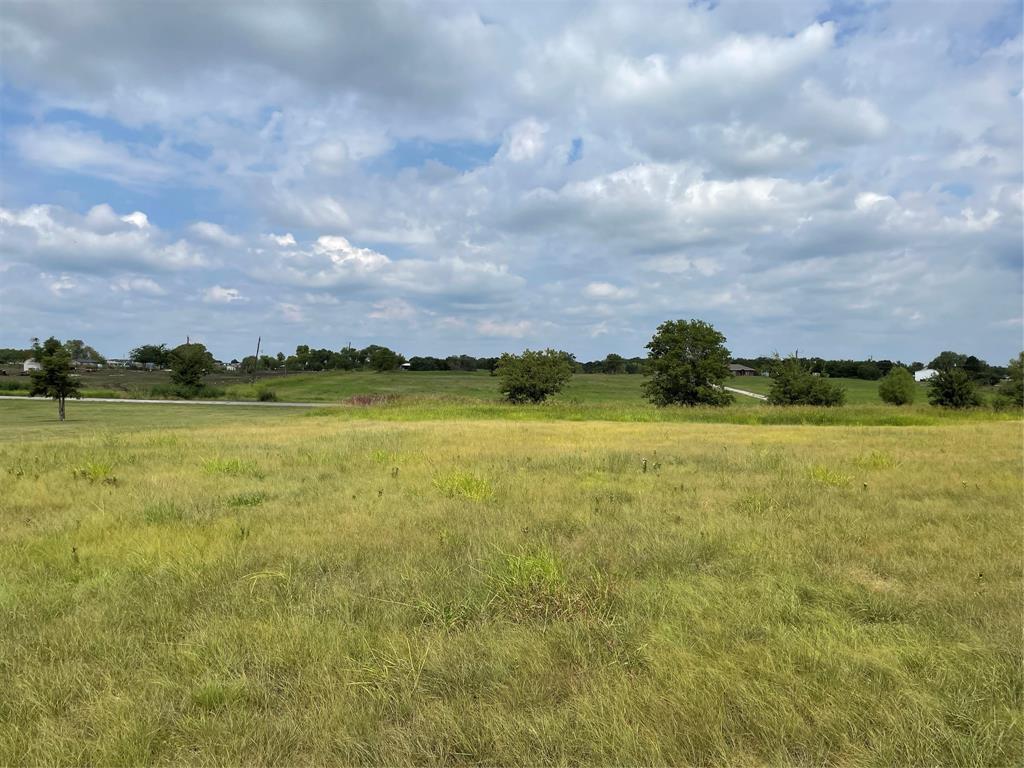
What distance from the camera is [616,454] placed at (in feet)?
49.5

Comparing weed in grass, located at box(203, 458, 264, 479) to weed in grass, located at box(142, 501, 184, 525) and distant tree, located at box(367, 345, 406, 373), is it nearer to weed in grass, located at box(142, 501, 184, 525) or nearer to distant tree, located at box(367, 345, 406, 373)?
weed in grass, located at box(142, 501, 184, 525)

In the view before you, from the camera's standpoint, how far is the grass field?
10.1 feet

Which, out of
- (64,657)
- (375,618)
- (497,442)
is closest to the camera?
(64,657)

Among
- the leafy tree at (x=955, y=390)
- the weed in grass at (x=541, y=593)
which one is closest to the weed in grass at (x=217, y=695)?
the weed in grass at (x=541, y=593)

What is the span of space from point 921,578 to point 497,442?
1382 cm

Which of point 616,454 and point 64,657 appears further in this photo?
point 616,454

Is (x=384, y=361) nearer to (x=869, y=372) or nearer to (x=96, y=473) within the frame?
(x=869, y=372)

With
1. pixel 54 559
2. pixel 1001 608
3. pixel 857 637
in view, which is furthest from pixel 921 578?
pixel 54 559

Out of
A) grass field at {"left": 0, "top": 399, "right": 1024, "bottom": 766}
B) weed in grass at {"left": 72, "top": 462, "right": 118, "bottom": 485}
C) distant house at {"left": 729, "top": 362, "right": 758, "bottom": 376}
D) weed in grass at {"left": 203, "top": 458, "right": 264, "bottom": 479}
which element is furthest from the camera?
distant house at {"left": 729, "top": 362, "right": 758, "bottom": 376}

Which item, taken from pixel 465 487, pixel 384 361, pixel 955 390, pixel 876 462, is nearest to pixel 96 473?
pixel 465 487

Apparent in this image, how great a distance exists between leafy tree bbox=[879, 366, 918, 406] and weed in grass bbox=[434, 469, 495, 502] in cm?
6622

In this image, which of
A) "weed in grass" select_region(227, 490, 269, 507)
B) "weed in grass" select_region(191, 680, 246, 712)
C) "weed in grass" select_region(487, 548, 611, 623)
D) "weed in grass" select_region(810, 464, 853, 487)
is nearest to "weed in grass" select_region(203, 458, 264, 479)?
"weed in grass" select_region(227, 490, 269, 507)

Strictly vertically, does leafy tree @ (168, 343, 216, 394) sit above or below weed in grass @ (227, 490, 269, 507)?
above

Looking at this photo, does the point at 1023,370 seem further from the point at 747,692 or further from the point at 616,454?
the point at 747,692
